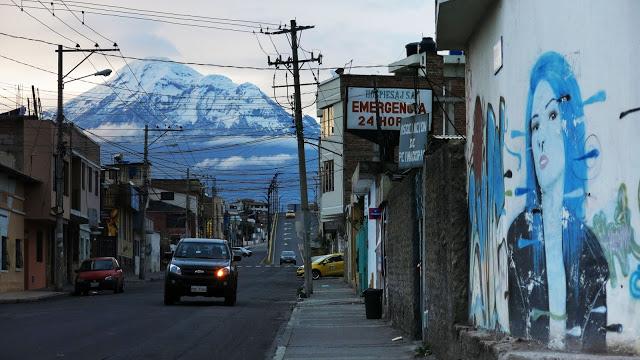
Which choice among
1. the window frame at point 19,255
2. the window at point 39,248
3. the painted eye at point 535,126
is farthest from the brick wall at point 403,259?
the window at point 39,248

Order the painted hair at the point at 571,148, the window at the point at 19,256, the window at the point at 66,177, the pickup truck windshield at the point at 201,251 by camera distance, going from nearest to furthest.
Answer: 1. the painted hair at the point at 571,148
2. the pickup truck windshield at the point at 201,251
3. the window at the point at 19,256
4. the window at the point at 66,177

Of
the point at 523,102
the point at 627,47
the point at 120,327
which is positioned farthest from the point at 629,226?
the point at 120,327

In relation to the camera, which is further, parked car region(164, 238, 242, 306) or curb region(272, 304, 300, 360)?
parked car region(164, 238, 242, 306)

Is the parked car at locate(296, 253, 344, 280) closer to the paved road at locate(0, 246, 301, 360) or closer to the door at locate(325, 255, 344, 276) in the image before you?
the door at locate(325, 255, 344, 276)

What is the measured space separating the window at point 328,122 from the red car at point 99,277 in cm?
2559

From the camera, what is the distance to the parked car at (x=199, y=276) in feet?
91.8

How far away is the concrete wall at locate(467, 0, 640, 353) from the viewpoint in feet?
22.9

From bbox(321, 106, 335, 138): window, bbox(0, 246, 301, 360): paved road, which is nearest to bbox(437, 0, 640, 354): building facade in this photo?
bbox(0, 246, 301, 360): paved road

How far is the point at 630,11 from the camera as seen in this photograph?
6.97 metres

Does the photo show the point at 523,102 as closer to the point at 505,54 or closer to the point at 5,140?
the point at 505,54

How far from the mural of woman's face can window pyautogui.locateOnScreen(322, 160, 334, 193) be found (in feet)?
182

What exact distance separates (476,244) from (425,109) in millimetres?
→ 21752

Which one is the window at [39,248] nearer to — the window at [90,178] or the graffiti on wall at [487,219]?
the window at [90,178]

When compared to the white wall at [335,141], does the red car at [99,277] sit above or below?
below
